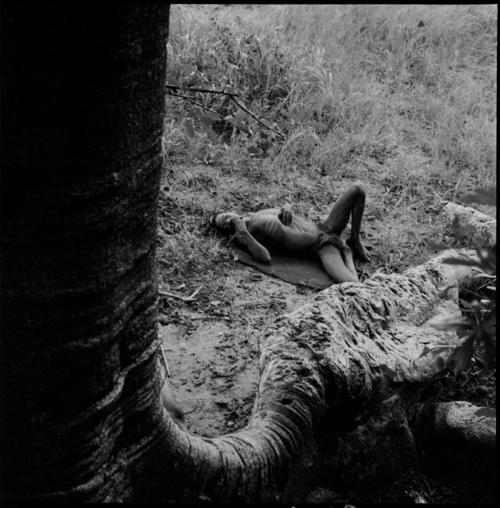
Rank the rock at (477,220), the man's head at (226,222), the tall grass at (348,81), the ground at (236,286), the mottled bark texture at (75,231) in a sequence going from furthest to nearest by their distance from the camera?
1. the tall grass at (348,81)
2. the man's head at (226,222)
3. the rock at (477,220)
4. the ground at (236,286)
5. the mottled bark texture at (75,231)

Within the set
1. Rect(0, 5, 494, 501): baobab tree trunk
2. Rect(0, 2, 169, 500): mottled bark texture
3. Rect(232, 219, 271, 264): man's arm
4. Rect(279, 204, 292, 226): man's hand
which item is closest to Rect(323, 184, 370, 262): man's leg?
Rect(279, 204, 292, 226): man's hand

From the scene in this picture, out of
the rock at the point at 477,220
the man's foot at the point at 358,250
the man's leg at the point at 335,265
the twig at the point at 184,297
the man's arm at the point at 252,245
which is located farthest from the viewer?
Result: the man's foot at the point at 358,250

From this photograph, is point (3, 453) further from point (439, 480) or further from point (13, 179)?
point (439, 480)

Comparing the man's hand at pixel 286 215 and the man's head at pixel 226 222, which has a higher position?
the man's hand at pixel 286 215

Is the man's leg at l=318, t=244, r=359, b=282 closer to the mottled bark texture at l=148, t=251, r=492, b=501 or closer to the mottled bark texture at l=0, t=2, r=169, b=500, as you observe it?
the mottled bark texture at l=148, t=251, r=492, b=501

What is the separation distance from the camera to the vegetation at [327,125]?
19.4ft

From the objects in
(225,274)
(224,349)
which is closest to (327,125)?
(225,274)

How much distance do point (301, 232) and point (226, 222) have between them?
2.04ft

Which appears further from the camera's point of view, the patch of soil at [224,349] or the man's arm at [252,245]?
the man's arm at [252,245]

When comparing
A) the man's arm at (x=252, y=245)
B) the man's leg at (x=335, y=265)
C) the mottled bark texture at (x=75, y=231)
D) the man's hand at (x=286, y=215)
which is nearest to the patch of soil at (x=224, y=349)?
A: the man's arm at (x=252, y=245)

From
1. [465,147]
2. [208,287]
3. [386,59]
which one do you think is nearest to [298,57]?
[386,59]

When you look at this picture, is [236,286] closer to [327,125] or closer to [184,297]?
[184,297]

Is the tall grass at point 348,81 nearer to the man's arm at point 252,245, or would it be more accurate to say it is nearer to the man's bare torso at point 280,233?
the man's bare torso at point 280,233

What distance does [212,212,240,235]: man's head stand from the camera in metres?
5.77
